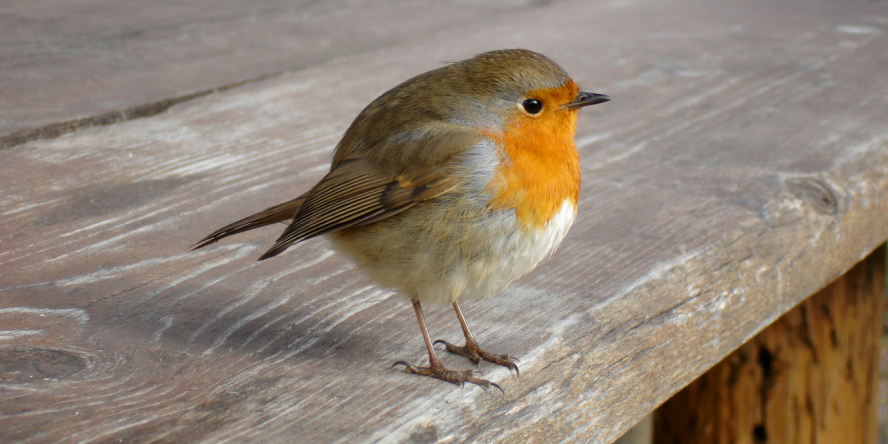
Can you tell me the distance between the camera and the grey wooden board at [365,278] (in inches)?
47.9

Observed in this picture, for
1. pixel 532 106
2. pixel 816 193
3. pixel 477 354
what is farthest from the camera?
pixel 816 193

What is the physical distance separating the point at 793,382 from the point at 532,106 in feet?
4.84

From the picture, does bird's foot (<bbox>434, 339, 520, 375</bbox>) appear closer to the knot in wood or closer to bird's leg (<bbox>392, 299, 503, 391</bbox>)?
bird's leg (<bbox>392, 299, 503, 391</bbox>)

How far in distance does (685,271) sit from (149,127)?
1567 millimetres

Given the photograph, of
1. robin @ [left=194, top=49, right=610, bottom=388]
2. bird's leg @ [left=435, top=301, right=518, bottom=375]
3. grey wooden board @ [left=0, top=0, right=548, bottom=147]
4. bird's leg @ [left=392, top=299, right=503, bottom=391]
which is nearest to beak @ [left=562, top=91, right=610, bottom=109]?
robin @ [left=194, top=49, right=610, bottom=388]

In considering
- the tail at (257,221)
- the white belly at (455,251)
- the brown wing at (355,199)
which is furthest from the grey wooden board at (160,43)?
the white belly at (455,251)

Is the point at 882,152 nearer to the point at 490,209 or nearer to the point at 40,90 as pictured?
the point at 490,209

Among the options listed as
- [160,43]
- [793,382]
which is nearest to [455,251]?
[793,382]

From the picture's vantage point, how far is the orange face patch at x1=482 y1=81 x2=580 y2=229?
159 cm

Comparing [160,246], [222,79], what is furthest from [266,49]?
[160,246]

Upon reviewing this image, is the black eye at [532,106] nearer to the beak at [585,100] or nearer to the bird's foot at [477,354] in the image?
the beak at [585,100]

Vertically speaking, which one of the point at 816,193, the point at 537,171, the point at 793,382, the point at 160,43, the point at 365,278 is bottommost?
the point at 793,382

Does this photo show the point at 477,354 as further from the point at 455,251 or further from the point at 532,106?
the point at 532,106

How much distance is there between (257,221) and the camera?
1682mm
